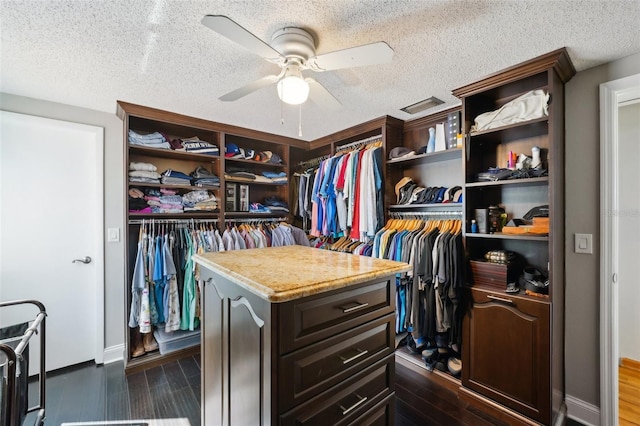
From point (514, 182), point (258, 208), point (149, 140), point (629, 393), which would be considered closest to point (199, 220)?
point (258, 208)

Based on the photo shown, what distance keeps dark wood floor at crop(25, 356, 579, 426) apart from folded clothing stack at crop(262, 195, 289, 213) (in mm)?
1856

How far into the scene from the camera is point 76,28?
1.40 metres

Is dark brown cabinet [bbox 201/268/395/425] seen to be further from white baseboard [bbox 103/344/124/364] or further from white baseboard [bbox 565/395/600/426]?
white baseboard [bbox 103/344/124/364]

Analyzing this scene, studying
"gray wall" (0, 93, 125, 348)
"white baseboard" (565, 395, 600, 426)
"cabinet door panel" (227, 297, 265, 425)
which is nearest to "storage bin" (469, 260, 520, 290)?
"white baseboard" (565, 395, 600, 426)

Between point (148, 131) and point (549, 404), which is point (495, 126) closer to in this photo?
point (549, 404)

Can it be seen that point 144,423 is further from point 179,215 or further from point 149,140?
point 149,140

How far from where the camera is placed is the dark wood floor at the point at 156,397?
185 centimetres

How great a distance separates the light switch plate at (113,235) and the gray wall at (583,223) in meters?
3.62

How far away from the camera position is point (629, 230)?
7.64 ft

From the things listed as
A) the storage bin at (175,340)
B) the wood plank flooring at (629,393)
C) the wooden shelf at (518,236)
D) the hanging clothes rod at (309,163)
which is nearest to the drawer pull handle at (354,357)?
the wooden shelf at (518,236)

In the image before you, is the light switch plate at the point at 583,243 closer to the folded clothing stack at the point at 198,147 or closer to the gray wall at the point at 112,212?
the folded clothing stack at the point at 198,147

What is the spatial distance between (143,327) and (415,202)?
2.67 m

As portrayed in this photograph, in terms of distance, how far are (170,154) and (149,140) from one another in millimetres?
242

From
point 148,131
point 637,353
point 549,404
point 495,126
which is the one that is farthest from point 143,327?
point 637,353
